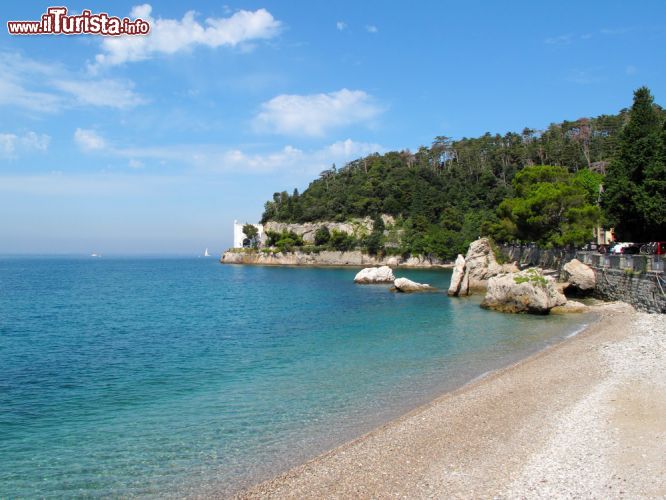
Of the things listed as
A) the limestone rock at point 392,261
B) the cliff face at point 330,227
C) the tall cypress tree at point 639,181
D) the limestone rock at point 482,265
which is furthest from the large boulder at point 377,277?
the cliff face at point 330,227

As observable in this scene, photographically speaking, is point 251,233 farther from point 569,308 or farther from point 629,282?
point 629,282

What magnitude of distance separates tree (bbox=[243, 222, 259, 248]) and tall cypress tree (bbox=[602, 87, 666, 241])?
118602 millimetres

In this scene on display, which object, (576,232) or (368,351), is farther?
(576,232)

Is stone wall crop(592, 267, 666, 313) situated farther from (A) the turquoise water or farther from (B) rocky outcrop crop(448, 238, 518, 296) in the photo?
(B) rocky outcrop crop(448, 238, 518, 296)

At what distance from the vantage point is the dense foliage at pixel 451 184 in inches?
3558

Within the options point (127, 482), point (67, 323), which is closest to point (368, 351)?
point (127, 482)

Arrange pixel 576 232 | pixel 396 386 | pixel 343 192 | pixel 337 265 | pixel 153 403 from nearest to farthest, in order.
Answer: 1. pixel 153 403
2. pixel 396 386
3. pixel 576 232
4. pixel 337 265
5. pixel 343 192

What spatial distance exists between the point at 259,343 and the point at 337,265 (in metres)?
99.5

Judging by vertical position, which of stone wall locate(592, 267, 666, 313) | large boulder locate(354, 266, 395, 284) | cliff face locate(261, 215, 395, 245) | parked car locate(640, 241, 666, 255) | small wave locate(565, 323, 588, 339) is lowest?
small wave locate(565, 323, 588, 339)

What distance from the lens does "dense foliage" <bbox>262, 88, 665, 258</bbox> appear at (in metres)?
90.4

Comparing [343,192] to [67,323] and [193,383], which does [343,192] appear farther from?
[193,383]

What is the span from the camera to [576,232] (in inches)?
1911

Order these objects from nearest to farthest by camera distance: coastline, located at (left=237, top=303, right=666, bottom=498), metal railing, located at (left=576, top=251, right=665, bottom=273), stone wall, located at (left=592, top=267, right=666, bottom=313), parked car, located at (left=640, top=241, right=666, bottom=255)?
coastline, located at (left=237, top=303, right=666, bottom=498) → metal railing, located at (left=576, top=251, right=665, bottom=273) → stone wall, located at (left=592, top=267, right=666, bottom=313) → parked car, located at (left=640, top=241, right=666, bottom=255)

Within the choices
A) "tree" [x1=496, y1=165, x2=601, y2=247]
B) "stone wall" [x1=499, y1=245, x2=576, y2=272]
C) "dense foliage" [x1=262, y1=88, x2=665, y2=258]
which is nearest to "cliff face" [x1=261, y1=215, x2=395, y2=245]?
"dense foliage" [x1=262, y1=88, x2=665, y2=258]
